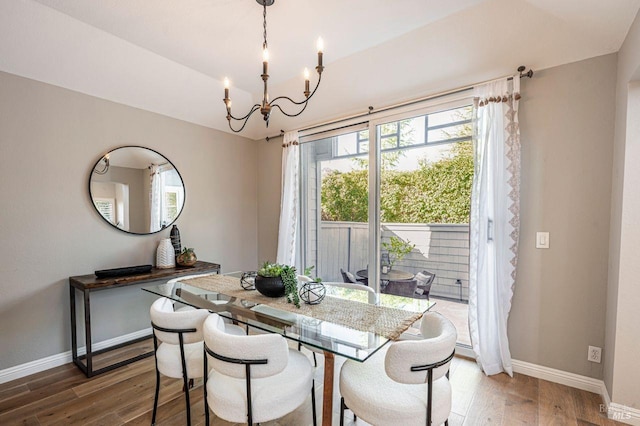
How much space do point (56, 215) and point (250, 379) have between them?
2.49 m

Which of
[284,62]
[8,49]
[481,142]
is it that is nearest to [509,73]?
[481,142]

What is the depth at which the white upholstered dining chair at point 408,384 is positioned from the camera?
3.96ft

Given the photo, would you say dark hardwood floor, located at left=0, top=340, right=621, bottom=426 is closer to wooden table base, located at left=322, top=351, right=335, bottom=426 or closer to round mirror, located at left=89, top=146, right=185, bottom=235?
wooden table base, located at left=322, top=351, right=335, bottom=426

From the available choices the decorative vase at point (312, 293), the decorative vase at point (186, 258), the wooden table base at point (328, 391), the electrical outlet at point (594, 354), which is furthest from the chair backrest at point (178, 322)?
the electrical outlet at point (594, 354)

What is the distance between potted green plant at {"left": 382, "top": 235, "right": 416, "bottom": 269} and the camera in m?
3.11

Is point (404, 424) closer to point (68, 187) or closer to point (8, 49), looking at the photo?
point (68, 187)

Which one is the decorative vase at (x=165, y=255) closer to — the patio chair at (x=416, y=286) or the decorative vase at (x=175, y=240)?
the decorative vase at (x=175, y=240)

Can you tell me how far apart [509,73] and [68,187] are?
154 inches

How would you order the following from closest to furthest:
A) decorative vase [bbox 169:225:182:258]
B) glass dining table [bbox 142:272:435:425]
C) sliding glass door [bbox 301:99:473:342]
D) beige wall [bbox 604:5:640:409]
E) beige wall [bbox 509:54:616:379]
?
1. glass dining table [bbox 142:272:435:425]
2. beige wall [bbox 604:5:640:409]
3. beige wall [bbox 509:54:616:379]
4. sliding glass door [bbox 301:99:473:342]
5. decorative vase [bbox 169:225:182:258]

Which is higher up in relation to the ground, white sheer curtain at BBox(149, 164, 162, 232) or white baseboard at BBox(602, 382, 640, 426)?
white sheer curtain at BBox(149, 164, 162, 232)

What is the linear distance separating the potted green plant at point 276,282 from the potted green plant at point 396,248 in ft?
4.95

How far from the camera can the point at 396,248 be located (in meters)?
3.16

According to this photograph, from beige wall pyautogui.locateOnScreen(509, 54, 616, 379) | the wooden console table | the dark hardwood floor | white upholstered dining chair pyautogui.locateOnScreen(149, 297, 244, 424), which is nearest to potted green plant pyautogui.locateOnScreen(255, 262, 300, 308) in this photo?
white upholstered dining chair pyautogui.locateOnScreen(149, 297, 244, 424)

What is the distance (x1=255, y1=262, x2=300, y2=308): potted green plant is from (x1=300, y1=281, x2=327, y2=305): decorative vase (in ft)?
0.20
